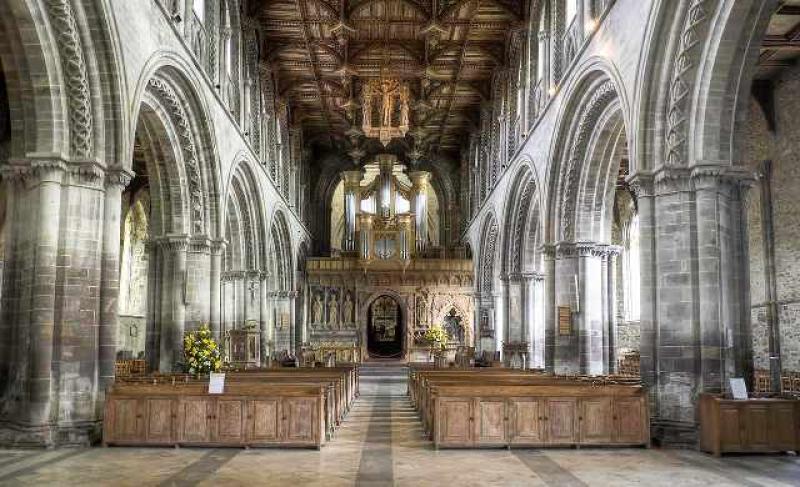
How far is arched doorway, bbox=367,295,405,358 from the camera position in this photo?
4081cm

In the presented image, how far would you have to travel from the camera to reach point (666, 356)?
1278 centimetres

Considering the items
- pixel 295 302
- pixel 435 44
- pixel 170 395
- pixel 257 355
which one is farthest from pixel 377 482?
pixel 295 302

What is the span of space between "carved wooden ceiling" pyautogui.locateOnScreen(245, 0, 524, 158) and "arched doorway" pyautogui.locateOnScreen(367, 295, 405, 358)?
9.47m

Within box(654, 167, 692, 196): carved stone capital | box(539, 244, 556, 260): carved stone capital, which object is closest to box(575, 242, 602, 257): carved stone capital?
box(539, 244, 556, 260): carved stone capital

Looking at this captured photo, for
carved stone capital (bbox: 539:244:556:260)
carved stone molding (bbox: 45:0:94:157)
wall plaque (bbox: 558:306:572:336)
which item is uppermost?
carved stone molding (bbox: 45:0:94:157)

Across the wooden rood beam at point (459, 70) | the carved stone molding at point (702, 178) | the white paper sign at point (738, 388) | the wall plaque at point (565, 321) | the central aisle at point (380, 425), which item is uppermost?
the wooden rood beam at point (459, 70)

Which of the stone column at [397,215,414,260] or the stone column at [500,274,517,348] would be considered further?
the stone column at [397,215,414,260]

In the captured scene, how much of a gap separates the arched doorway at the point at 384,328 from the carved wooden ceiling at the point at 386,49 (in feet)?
31.1

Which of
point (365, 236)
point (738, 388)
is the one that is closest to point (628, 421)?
point (738, 388)

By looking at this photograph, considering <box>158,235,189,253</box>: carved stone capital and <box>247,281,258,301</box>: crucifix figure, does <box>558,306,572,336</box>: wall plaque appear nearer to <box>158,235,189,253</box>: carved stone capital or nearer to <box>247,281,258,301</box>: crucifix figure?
<box>158,235,189,253</box>: carved stone capital

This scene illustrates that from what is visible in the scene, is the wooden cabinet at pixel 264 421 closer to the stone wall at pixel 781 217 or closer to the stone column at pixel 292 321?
the stone wall at pixel 781 217

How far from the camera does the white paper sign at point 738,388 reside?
11.4m

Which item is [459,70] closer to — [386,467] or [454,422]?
[454,422]

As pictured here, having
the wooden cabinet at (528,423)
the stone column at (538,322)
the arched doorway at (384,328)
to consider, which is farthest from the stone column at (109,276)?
the arched doorway at (384,328)
